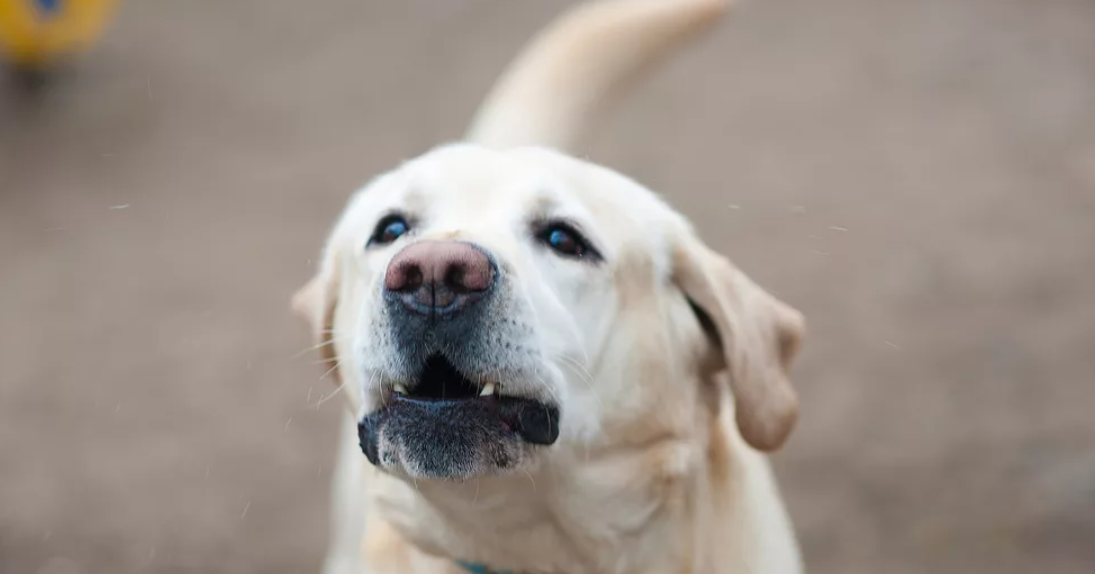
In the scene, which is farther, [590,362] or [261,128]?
[261,128]

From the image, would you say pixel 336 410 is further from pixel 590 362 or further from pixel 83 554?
pixel 590 362

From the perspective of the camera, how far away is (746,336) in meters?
2.00

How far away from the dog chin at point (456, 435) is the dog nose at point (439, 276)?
0.52ft

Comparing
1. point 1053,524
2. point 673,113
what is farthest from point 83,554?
point 673,113

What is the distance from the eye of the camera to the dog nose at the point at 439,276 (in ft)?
5.27

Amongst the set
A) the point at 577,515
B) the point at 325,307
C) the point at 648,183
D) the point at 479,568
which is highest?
the point at 325,307

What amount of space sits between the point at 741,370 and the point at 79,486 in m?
2.93

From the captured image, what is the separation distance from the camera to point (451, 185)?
6.42ft

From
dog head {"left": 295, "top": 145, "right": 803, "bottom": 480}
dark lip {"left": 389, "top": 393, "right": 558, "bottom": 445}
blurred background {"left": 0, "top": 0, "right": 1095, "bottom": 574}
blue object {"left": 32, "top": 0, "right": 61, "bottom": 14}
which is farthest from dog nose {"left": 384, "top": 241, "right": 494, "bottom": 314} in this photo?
blue object {"left": 32, "top": 0, "right": 61, "bottom": 14}

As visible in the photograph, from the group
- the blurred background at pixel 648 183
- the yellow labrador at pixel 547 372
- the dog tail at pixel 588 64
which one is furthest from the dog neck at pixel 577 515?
the blurred background at pixel 648 183

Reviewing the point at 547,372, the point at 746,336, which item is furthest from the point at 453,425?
the point at 746,336

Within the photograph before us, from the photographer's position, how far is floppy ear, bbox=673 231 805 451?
199cm

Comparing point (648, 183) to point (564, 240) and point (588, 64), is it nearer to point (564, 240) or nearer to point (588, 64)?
point (588, 64)

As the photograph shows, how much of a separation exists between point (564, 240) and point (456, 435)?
0.42 m
